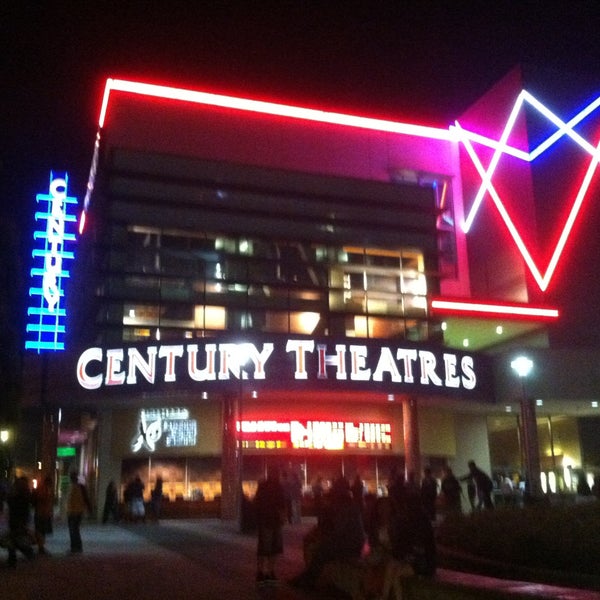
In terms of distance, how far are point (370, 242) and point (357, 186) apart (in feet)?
10.4

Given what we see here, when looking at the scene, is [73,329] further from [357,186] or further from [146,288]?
[357,186]

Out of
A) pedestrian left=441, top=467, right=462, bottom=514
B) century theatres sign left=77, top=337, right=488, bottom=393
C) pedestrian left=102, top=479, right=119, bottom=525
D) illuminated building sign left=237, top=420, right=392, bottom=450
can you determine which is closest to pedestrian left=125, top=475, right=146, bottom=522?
pedestrian left=102, top=479, right=119, bottom=525

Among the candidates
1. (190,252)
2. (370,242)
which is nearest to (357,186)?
(370,242)

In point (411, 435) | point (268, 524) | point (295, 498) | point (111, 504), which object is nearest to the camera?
point (268, 524)

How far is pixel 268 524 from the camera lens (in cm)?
1210

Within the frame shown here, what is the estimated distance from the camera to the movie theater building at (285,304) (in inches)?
1092

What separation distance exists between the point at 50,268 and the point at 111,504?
1340 centimetres

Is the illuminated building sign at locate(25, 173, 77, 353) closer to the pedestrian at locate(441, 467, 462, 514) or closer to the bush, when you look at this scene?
the pedestrian at locate(441, 467, 462, 514)

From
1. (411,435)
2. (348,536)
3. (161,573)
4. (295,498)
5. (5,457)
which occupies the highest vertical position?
(5,457)

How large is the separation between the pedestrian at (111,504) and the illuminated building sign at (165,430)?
2420mm

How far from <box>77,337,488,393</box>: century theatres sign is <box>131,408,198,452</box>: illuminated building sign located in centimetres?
384

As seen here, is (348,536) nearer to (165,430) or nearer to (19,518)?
(19,518)

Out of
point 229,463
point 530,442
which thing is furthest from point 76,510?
point 530,442

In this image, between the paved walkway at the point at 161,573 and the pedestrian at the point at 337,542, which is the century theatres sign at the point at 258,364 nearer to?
the paved walkway at the point at 161,573
